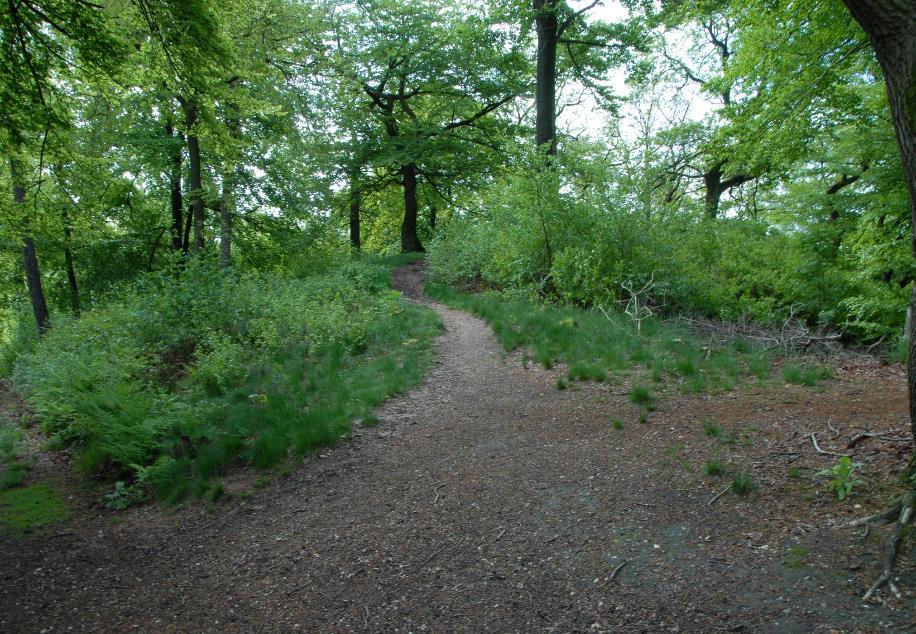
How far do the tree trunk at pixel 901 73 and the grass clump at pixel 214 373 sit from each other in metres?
4.85

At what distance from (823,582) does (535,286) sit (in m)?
8.06

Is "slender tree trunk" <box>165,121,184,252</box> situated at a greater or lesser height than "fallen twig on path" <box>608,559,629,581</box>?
greater

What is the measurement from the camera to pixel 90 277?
17312 millimetres

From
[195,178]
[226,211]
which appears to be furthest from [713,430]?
[226,211]

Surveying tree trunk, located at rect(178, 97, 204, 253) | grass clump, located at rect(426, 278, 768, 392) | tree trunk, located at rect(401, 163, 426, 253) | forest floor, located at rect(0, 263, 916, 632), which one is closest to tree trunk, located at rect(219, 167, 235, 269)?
tree trunk, located at rect(178, 97, 204, 253)

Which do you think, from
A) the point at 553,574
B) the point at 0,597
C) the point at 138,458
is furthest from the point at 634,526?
the point at 138,458

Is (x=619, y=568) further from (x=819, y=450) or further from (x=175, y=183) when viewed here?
(x=175, y=183)

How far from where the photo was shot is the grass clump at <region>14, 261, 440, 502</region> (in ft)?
18.6

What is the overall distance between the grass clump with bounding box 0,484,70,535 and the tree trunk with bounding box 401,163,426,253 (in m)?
17.3

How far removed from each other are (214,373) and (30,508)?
286 cm

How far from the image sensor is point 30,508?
5156 mm

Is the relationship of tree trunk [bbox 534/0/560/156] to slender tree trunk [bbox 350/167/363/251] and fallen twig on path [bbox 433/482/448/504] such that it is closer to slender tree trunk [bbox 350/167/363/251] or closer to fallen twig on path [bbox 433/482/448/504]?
slender tree trunk [bbox 350/167/363/251]

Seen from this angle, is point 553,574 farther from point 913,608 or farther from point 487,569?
→ point 913,608

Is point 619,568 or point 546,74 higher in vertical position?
point 546,74
